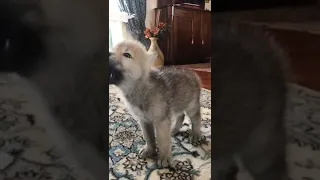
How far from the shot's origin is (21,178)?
1.23 feet

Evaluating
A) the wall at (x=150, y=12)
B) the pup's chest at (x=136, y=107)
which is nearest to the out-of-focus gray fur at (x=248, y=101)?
the wall at (x=150, y=12)

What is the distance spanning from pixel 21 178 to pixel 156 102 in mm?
385

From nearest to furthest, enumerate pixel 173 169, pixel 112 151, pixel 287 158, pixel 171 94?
pixel 287 158 → pixel 112 151 → pixel 173 169 → pixel 171 94

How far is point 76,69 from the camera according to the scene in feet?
1.22

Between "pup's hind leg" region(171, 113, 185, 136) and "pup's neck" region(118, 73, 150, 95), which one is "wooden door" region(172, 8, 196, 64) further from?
"pup's hind leg" region(171, 113, 185, 136)

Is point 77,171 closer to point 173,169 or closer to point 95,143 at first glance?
point 95,143

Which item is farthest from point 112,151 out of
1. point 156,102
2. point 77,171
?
point 156,102

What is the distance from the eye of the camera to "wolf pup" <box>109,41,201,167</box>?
554mm

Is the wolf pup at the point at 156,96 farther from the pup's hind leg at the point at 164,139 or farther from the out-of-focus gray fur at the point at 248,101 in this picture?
the out-of-focus gray fur at the point at 248,101

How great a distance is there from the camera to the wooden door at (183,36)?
49cm

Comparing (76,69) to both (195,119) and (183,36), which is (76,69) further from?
(195,119)

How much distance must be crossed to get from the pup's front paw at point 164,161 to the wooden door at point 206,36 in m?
0.30

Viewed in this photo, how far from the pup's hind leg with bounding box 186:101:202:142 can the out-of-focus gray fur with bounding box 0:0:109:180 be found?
1.03ft

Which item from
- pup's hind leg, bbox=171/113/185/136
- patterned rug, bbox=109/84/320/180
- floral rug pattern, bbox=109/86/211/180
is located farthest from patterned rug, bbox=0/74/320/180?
pup's hind leg, bbox=171/113/185/136
